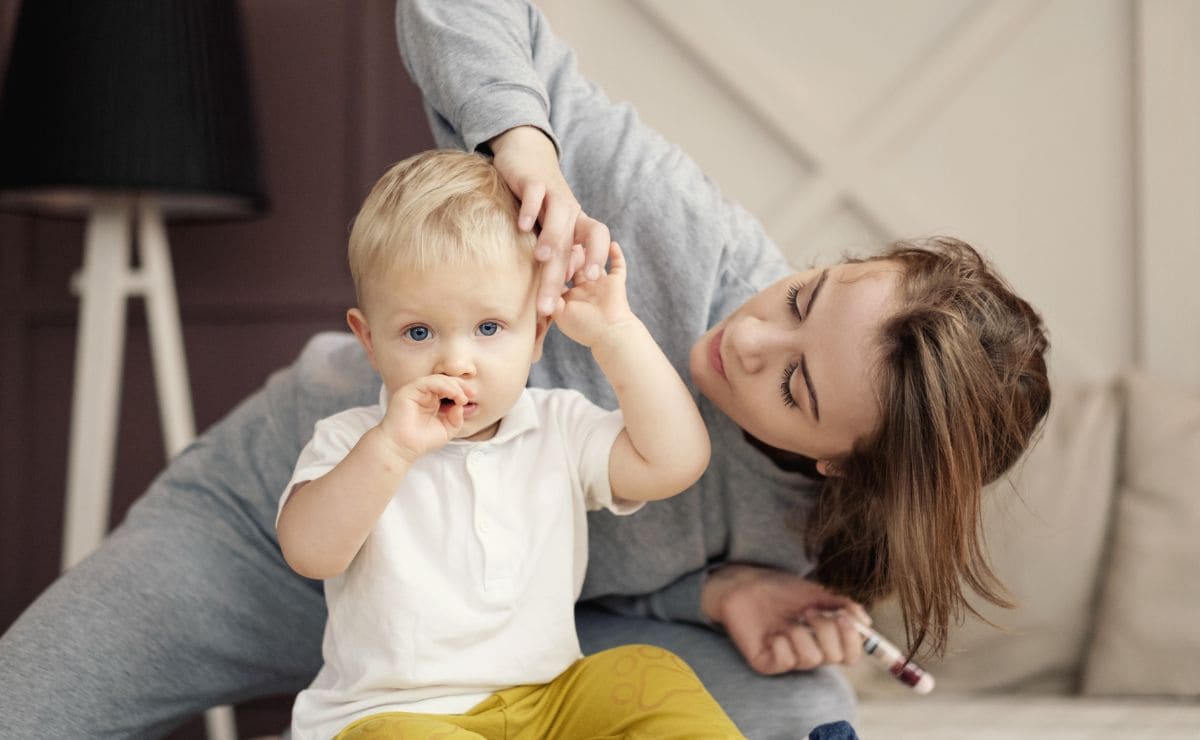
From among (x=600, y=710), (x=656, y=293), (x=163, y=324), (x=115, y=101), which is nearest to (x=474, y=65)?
(x=656, y=293)

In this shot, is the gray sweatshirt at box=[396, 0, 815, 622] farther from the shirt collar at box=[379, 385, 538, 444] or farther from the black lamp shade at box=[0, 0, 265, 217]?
the black lamp shade at box=[0, 0, 265, 217]

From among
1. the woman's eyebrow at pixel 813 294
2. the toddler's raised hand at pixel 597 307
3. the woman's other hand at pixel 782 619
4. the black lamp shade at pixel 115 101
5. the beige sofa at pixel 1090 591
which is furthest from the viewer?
the black lamp shade at pixel 115 101

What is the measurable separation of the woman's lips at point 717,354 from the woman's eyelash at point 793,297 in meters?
0.07

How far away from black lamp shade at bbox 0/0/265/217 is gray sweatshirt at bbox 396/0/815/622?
2.26 ft

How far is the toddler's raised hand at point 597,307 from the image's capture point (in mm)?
984

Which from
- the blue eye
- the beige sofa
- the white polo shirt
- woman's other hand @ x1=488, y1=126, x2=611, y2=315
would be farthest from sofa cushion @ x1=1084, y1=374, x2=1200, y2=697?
the blue eye

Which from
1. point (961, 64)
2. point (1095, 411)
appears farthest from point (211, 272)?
point (1095, 411)

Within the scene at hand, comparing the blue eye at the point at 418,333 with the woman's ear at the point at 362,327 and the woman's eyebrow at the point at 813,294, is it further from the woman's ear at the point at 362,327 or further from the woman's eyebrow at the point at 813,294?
the woman's eyebrow at the point at 813,294

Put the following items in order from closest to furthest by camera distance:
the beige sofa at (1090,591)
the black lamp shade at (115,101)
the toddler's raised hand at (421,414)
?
the toddler's raised hand at (421,414) → the beige sofa at (1090,591) → the black lamp shade at (115,101)

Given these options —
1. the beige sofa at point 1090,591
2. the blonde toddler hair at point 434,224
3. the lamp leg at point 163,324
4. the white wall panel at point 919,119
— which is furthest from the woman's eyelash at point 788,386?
the lamp leg at point 163,324

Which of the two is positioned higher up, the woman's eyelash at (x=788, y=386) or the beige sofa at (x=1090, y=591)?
the woman's eyelash at (x=788, y=386)

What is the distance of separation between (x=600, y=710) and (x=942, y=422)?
1.30ft

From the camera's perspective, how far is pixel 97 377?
1.99 meters

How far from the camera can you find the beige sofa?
1.63 m
